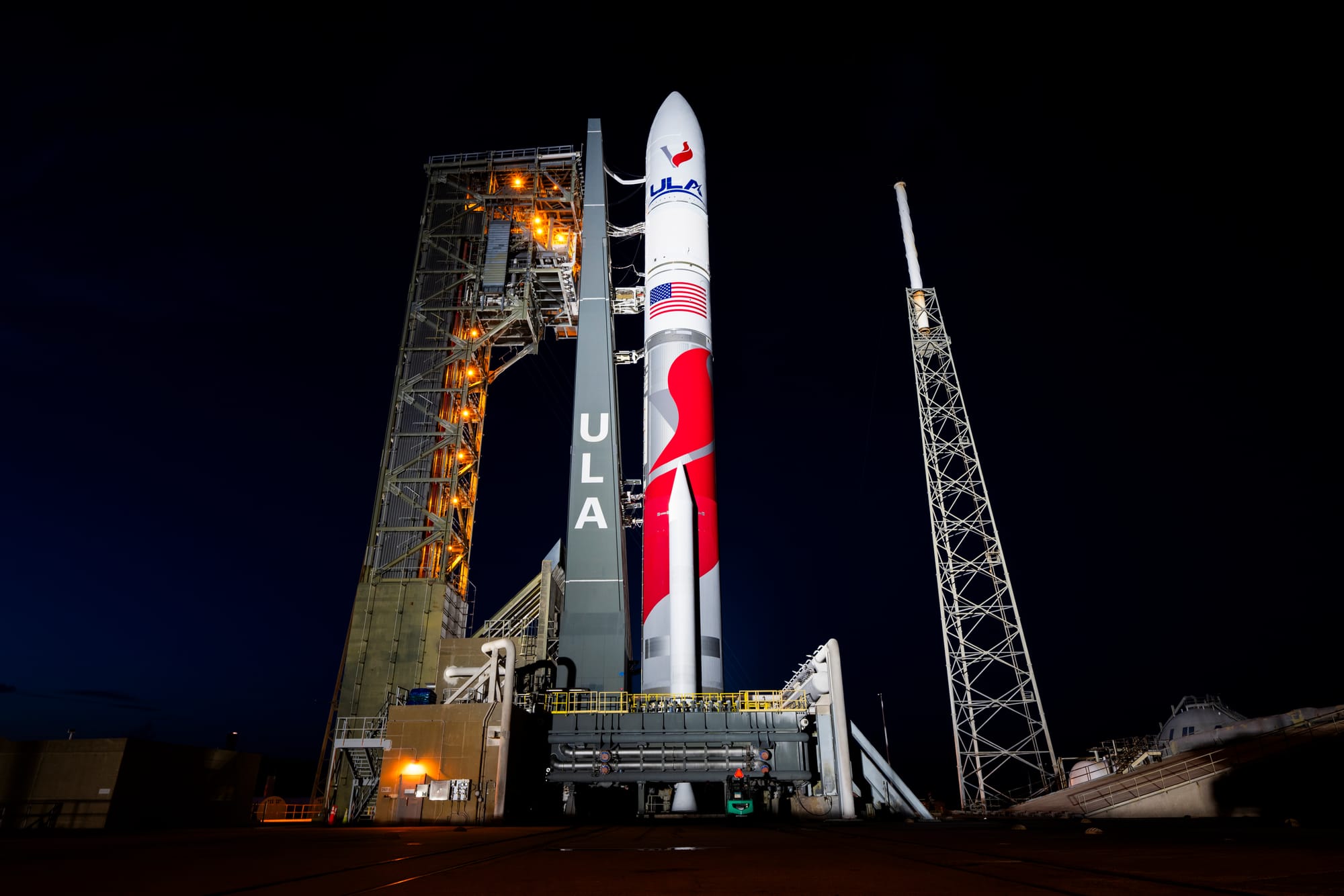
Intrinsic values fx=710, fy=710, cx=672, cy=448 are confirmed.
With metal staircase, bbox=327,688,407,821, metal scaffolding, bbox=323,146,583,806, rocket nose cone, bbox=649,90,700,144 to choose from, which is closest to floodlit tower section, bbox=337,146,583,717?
metal scaffolding, bbox=323,146,583,806

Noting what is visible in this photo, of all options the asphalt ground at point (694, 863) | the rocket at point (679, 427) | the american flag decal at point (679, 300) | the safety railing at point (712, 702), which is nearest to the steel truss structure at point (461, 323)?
the rocket at point (679, 427)

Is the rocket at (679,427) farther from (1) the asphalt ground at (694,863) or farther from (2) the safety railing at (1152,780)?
(2) the safety railing at (1152,780)

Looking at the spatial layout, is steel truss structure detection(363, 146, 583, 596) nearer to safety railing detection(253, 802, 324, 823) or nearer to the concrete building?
safety railing detection(253, 802, 324, 823)

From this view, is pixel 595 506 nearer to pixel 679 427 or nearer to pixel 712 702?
pixel 679 427

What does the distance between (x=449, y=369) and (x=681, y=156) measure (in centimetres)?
1678

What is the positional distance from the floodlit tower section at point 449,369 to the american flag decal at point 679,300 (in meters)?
11.5

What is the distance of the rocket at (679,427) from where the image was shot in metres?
25.1

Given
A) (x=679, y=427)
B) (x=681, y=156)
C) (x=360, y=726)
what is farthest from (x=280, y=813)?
(x=681, y=156)

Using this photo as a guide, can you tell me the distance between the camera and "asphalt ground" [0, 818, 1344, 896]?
626 centimetres

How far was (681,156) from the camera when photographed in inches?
1293

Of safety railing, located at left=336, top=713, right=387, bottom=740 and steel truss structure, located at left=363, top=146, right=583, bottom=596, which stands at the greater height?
steel truss structure, located at left=363, top=146, right=583, bottom=596

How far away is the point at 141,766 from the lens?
65.6 feet

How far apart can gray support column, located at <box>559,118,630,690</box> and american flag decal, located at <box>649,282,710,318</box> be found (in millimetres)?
3732

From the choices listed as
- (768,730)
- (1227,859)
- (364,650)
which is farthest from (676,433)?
(1227,859)
